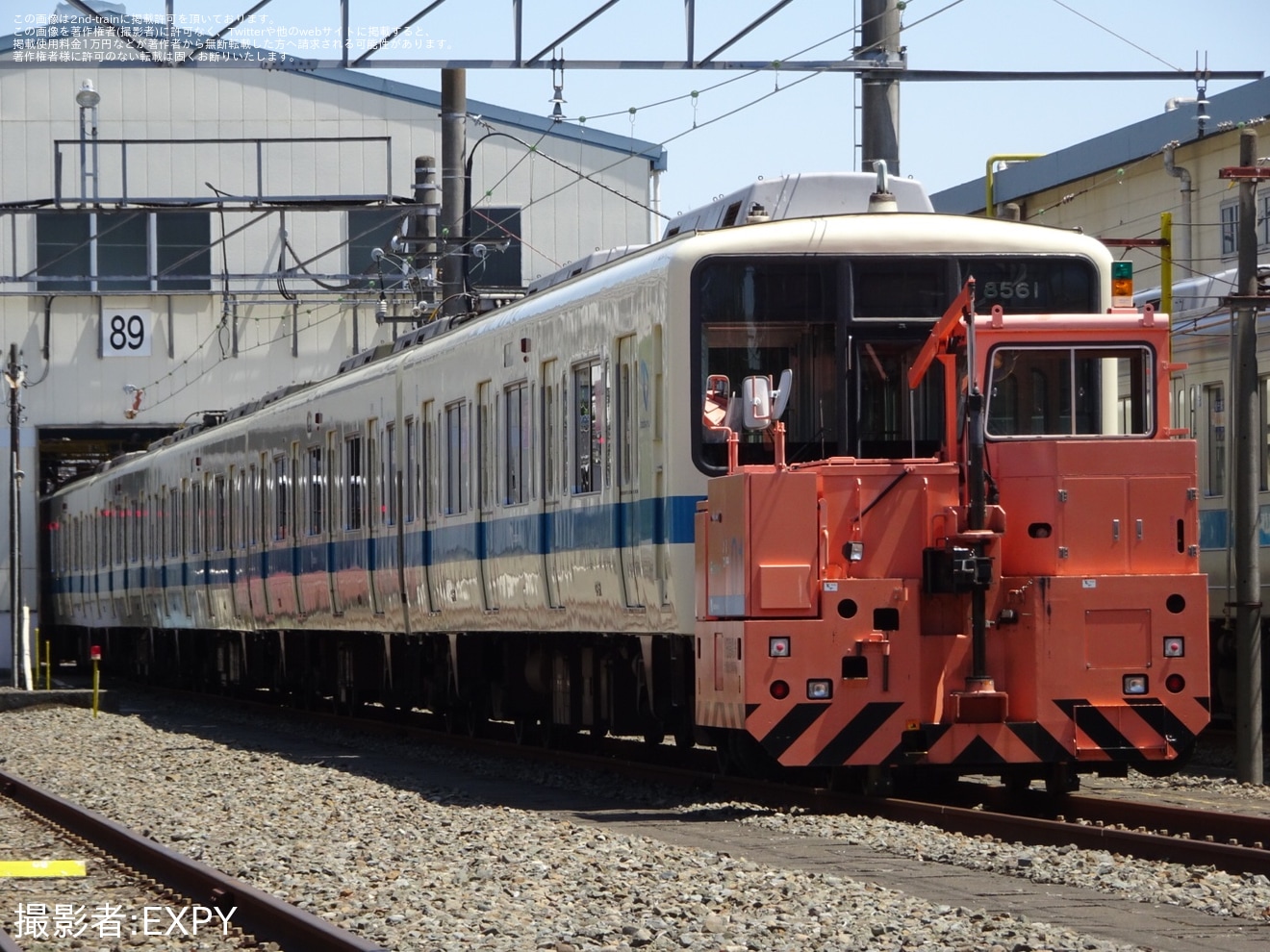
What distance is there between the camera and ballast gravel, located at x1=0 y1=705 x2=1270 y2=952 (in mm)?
7727

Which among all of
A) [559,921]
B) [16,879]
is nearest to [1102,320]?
[559,921]

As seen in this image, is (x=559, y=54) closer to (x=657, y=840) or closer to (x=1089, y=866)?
(x=657, y=840)

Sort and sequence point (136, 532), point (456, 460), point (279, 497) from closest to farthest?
1. point (456, 460)
2. point (279, 497)
3. point (136, 532)

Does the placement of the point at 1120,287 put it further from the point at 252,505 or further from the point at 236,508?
the point at 236,508

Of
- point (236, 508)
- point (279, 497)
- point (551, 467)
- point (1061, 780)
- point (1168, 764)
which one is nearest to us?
point (1168, 764)

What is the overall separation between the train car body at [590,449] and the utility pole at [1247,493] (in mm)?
1782

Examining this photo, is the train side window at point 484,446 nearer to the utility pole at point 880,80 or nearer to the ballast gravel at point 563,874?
the ballast gravel at point 563,874

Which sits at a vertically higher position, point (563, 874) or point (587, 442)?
point (587, 442)

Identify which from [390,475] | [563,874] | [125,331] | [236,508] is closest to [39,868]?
[563,874]

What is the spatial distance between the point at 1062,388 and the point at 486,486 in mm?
6119

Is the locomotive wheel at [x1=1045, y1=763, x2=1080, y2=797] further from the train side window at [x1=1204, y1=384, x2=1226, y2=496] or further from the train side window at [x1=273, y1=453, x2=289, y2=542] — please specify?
the train side window at [x1=273, y1=453, x2=289, y2=542]

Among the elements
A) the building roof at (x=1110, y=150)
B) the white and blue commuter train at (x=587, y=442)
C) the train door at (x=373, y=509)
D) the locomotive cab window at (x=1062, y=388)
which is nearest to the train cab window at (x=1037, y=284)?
the white and blue commuter train at (x=587, y=442)

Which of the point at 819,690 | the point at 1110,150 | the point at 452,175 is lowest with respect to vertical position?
the point at 819,690

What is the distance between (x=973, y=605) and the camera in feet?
37.1
